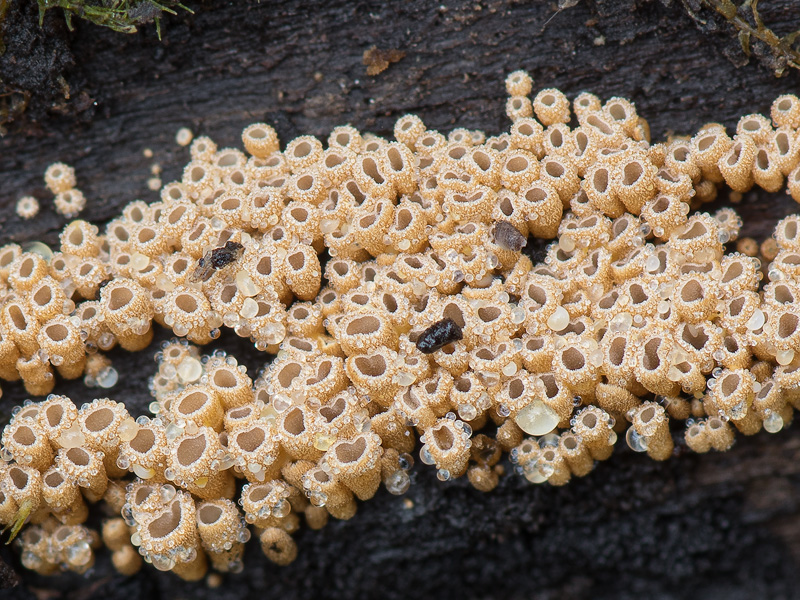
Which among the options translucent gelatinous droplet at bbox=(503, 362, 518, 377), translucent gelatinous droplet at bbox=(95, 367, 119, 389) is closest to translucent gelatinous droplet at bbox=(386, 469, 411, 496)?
translucent gelatinous droplet at bbox=(503, 362, 518, 377)

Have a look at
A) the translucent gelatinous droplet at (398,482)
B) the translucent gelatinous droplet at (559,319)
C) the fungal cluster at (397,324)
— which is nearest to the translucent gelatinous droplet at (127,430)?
the fungal cluster at (397,324)

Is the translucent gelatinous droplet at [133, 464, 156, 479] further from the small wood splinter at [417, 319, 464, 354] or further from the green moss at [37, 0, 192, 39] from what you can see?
the green moss at [37, 0, 192, 39]

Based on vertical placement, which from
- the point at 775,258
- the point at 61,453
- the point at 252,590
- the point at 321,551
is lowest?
the point at 252,590

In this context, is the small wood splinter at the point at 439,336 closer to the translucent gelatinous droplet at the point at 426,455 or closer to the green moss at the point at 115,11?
the translucent gelatinous droplet at the point at 426,455

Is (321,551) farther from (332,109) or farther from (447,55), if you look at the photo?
(447,55)

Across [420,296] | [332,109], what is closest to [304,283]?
[420,296]

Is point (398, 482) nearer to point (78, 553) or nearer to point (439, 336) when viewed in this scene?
point (439, 336)

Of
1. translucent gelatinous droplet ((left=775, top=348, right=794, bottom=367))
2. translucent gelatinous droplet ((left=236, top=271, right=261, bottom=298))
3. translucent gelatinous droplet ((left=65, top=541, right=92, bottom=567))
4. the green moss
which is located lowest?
translucent gelatinous droplet ((left=65, top=541, right=92, bottom=567))
